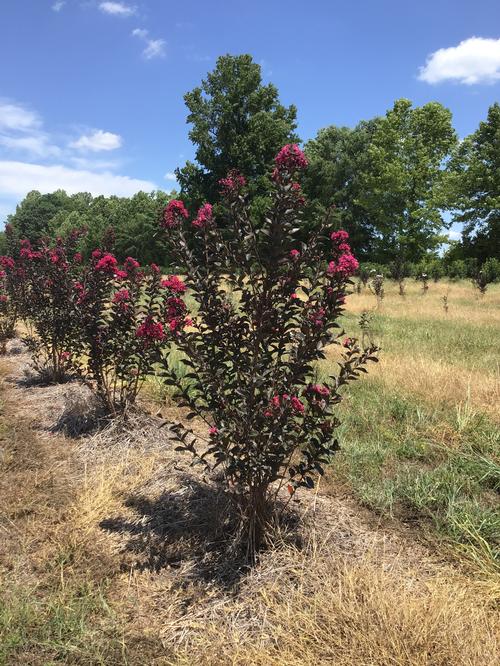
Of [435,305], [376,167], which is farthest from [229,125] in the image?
[435,305]

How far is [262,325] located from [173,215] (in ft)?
2.92

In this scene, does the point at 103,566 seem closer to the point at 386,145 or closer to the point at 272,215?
the point at 272,215

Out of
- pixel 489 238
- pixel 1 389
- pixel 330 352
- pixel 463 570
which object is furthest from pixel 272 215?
pixel 489 238

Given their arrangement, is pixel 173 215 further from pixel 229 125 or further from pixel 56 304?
pixel 229 125

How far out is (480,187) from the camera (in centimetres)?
3619

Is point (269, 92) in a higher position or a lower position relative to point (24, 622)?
higher

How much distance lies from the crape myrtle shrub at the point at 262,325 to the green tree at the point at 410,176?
102ft

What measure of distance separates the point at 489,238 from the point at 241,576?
38875 millimetres

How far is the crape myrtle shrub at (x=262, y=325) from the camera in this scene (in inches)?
101

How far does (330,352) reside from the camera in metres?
8.50

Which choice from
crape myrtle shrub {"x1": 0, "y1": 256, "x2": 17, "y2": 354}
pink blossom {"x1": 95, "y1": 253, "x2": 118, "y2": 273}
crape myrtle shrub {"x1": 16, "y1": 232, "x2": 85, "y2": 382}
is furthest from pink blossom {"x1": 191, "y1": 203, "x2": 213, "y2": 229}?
crape myrtle shrub {"x1": 0, "y1": 256, "x2": 17, "y2": 354}

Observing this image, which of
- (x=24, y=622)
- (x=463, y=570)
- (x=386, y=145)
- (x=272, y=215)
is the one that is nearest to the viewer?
(x=24, y=622)

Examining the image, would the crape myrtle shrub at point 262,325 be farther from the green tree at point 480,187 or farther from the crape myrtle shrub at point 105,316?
the green tree at point 480,187

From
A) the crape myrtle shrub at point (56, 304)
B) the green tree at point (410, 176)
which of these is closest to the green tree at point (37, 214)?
the green tree at point (410, 176)
